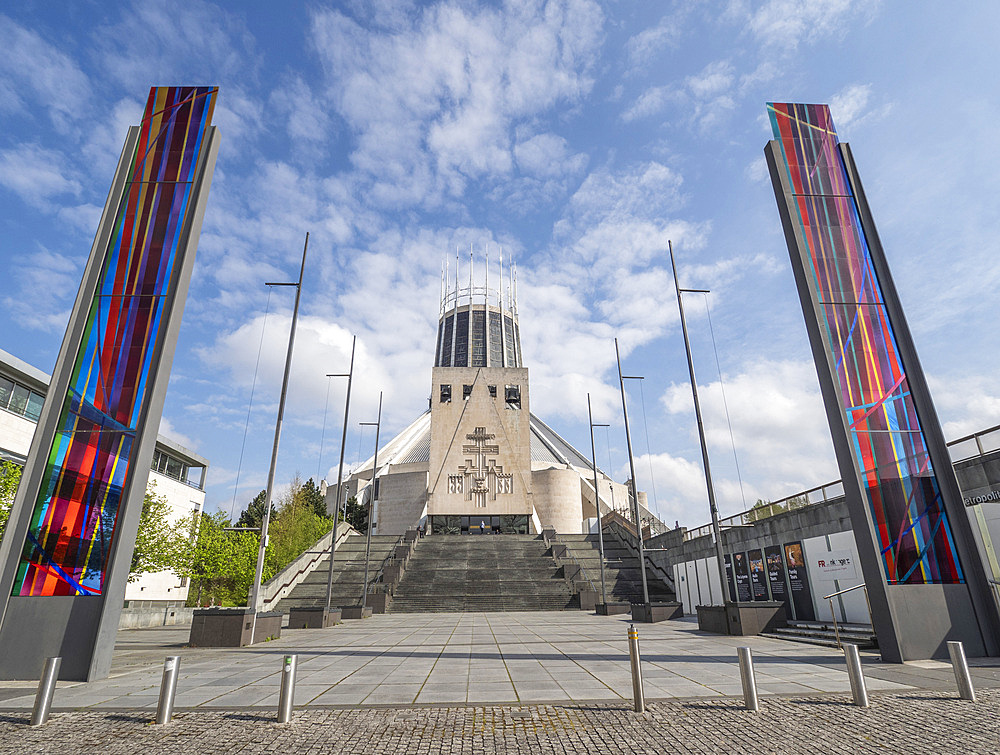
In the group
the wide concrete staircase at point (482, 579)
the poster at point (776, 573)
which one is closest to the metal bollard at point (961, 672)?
the poster at point (776, 573)

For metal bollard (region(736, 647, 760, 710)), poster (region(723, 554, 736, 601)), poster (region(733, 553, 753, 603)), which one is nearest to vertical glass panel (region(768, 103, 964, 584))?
metal bollard (region(736, 647, 760, 710))

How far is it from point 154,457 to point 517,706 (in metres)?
35.1

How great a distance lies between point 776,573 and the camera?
16062mm

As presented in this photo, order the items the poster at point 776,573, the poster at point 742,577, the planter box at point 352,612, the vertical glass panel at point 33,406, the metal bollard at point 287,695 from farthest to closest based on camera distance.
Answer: the vertical glass panel at point 33,406 < the planter box at point 352,612 < the poster at point 742,577 < the poster at point 776,573 < the metal bollard at point 287,695

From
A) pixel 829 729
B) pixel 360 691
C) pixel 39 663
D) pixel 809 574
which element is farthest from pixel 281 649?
pixel 809 574

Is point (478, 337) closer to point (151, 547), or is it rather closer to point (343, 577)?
point (343, 577)

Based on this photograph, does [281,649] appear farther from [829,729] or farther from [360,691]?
[829,729]

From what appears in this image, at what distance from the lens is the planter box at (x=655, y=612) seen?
1772 cm

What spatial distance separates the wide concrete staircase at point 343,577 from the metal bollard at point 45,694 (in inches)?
717

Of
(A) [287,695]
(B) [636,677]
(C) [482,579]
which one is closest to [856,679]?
(B) [636,677]

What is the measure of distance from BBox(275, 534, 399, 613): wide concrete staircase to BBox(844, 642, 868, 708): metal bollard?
70.7 feet

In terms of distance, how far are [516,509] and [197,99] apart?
3714cm

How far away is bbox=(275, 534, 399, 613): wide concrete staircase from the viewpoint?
82.7 ft

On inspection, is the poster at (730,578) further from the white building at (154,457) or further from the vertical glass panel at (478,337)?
the vertical glass panel at (478,337)
